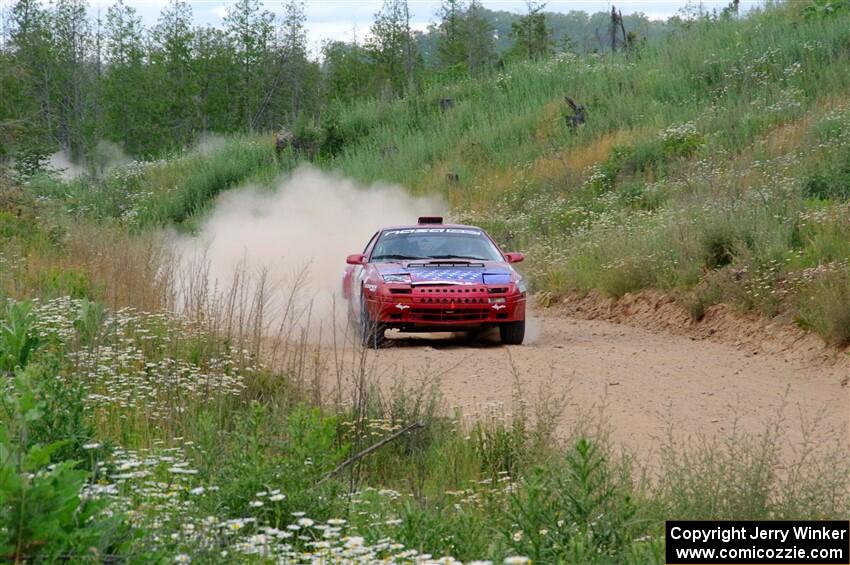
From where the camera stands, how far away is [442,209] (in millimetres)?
30781

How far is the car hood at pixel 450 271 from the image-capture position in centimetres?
1566

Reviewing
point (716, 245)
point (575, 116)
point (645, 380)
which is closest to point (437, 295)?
point (645, 380)

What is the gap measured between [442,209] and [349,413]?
2153 centimetres

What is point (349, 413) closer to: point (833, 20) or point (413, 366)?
point (413, 366)

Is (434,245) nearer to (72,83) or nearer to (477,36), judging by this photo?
(72,83)

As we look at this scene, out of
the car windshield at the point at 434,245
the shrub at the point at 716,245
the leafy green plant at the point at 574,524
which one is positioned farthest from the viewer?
the shrub at the point at 716,245

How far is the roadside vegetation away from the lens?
18.5 ft

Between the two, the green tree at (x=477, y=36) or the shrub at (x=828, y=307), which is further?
the green tree at (x=477, y=36)

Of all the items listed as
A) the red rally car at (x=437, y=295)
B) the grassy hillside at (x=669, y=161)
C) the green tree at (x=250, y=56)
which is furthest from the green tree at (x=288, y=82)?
the red rally car at (x=437, y=295)

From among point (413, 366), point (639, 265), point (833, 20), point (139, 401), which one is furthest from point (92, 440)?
point (833, 20)

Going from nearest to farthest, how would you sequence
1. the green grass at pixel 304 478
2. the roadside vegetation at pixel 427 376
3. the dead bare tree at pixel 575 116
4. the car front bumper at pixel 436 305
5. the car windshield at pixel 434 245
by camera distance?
the green grass at pixel 304 478 → the roadside vegetation at pixel 427 376 → the car front bumper at pixel 436 305 → the car windshield at pixel 434 245 → the dead bare tree at pixel 575 116

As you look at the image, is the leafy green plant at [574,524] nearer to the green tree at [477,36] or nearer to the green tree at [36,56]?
the green tree at [36,56]

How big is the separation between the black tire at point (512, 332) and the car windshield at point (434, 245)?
47.1 inches

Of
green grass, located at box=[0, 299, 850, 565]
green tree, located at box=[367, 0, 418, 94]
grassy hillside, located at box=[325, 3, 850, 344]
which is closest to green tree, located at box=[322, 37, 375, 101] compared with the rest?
green tree, located at box=[367, 0, 418, 94]
